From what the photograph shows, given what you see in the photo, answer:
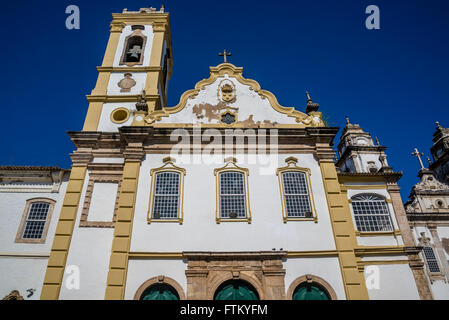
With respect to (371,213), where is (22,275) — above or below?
below

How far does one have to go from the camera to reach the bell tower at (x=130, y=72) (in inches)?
639

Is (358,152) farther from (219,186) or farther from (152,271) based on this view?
(152,271)

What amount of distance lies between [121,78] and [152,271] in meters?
11.1

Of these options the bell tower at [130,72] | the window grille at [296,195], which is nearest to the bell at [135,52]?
the bell tower at [130,72]

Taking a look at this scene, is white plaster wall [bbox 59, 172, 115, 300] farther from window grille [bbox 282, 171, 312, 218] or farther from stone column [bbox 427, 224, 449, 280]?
stone column [bbox 427, 224, 449, 280]

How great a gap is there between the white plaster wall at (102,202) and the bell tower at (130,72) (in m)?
3.22

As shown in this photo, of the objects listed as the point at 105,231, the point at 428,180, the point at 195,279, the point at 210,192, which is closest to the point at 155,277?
the point at 195,279

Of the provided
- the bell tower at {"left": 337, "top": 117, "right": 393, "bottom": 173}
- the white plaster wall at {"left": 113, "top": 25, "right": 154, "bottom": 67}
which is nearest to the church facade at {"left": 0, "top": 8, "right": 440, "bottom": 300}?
the white plaster wall at {"left": 113, "top": 25, "right": 154, "bottom": 67}

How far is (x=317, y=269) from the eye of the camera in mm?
11781

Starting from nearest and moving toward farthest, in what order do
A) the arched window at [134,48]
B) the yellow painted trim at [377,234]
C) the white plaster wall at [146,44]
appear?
the yellow painted trim at [377,234] → the white plaster wall at [146,44] → the arched window at [134,48]

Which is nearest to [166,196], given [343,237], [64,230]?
[64,230]

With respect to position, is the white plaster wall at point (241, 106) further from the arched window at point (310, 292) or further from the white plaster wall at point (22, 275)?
the white plaster wall at point (22, 275)

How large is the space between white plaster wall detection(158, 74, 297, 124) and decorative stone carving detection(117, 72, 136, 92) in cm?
385
